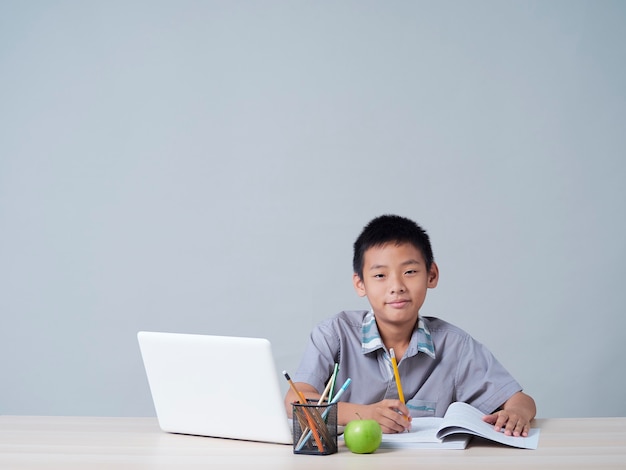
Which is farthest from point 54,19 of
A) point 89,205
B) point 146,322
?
point 146,322

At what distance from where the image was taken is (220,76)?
352cm

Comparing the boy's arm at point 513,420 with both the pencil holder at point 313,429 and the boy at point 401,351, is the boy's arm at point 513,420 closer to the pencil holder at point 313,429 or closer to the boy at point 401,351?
the boy at point 401,351

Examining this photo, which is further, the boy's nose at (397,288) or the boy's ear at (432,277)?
the boy's ear at (432,277)

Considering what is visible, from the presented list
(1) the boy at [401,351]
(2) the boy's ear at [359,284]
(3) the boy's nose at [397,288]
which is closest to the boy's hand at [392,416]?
(1) the boy at [401,351]

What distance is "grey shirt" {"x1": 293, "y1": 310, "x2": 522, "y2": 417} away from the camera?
6.10ft

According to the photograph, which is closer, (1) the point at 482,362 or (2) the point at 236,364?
(2) the point at 236,364

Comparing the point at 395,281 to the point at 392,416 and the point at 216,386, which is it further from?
the point at 216,386

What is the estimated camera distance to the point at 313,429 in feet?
4.39

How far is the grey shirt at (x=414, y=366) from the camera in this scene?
1860 mm

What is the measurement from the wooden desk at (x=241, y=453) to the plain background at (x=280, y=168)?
183cm

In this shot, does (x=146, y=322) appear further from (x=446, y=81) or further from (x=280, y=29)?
(x=446, y=81)

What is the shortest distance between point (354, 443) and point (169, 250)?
2.27m

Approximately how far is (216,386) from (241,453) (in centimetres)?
14

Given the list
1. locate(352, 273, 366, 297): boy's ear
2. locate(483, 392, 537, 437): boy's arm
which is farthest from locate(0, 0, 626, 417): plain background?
locate(483, 392, 537, 437): boy's arm
